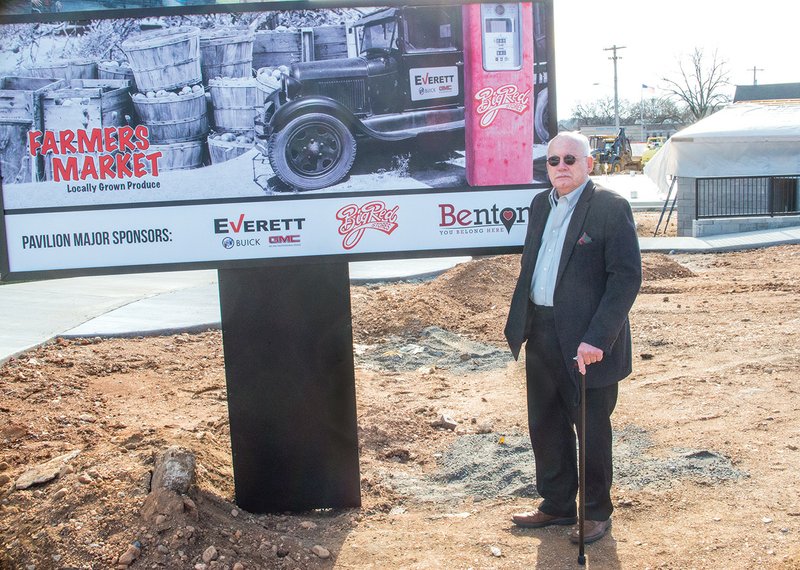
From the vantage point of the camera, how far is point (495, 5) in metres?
4.41

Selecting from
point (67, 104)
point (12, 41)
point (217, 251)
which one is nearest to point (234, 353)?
point (217, 251)

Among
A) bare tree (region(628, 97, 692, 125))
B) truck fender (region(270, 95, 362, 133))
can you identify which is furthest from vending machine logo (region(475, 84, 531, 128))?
bare tree (region(628, 97, 692, 125))

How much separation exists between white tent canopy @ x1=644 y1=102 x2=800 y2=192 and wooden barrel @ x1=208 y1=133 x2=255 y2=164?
18.7 meters

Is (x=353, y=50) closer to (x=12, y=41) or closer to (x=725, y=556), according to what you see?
(x=12, y=41)

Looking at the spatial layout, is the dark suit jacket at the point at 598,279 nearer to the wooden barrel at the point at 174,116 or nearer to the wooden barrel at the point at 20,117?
the wooden barrel at the point at 174,116

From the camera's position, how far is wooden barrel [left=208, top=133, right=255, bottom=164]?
438 centimetres

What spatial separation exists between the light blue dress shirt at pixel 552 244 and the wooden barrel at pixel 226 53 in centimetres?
160

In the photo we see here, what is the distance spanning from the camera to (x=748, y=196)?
20.8 metres

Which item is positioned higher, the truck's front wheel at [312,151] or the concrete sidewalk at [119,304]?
the truck's front wheel at [312,151]

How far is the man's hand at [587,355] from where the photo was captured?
4.04 metres

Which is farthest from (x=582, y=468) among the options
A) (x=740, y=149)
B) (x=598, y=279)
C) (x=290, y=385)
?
(x=740, y=149)

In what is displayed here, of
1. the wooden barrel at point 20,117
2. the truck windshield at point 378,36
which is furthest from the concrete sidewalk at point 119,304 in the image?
the truck windshield at point 378,36

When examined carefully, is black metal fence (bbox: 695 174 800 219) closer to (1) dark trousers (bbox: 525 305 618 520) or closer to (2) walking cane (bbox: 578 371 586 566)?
(1) dark trousers (bbox: 525 305 618 520)

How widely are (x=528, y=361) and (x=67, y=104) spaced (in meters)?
2.57
